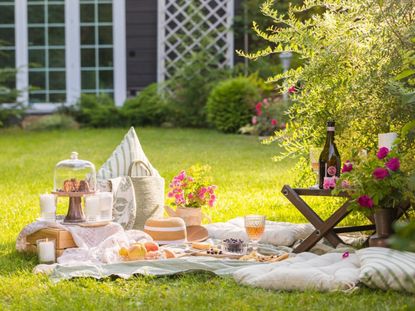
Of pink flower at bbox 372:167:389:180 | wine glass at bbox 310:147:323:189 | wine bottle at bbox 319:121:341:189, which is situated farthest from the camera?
wine glass at bbox 310:147:323:189

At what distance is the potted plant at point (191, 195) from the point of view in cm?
496

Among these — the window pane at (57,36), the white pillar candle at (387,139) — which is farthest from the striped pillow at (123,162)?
the window pane at (57,36)

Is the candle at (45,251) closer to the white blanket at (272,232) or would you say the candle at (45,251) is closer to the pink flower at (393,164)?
the white blanket at (272,232)

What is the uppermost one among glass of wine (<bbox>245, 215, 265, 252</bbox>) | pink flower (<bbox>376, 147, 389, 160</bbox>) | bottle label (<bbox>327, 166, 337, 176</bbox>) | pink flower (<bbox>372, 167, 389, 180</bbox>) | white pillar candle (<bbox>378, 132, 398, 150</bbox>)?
white pillar candle (<bbox>378, 132, 398, 150</bbox>)

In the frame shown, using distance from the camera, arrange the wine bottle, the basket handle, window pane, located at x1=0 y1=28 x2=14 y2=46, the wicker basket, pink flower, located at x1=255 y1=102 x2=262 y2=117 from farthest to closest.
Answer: window pane, located at x1=0 y1=28 x2=14 y2=46
pink flower, located at x1=255 y1=102 x2=262 y2=117
the basket handle
the wicker basket
the wine bottle

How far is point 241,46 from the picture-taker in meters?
13.7

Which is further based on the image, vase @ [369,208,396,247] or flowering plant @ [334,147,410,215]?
vase @ [369,208,396,247]

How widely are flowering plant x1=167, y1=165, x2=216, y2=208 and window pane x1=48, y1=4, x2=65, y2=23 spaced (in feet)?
30.0

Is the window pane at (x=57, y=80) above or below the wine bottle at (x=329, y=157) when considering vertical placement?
above

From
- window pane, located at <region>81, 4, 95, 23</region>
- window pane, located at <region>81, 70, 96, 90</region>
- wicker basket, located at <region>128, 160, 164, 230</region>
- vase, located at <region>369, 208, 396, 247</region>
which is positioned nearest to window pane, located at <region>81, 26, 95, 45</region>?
window pane, located at <region>81, 4, 95, 23</region>

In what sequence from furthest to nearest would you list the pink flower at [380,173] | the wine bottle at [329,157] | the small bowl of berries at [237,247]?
the wine bottle at [329,157] → the small bowl of berries at [237,247] → the pink flower at [380,173]

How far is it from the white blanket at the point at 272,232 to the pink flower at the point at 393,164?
896 mm

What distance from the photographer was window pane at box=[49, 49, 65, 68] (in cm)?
1358

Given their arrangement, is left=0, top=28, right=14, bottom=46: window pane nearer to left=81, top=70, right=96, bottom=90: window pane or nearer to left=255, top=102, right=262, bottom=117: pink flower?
left=81, top=70, right=96, bottom=90: window pane
